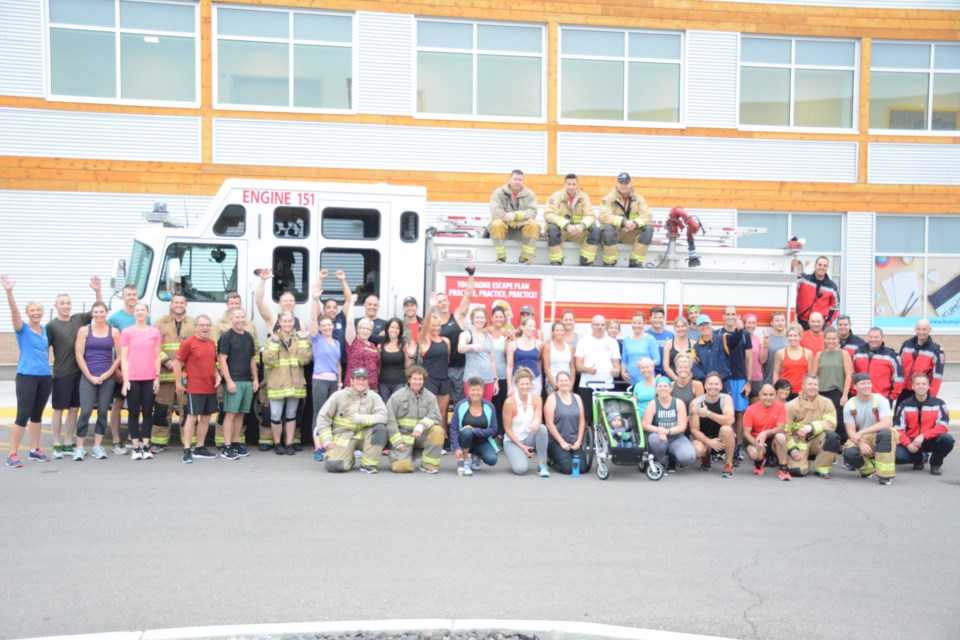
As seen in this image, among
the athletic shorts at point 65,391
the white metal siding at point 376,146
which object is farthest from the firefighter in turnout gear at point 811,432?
the white metal siding at point 376,146

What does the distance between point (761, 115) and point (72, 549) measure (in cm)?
1864

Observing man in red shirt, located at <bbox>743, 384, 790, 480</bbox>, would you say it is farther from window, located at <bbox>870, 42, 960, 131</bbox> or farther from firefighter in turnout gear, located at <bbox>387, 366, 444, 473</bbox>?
window, located at <bbox>870, 42, 960, 131</bbox>

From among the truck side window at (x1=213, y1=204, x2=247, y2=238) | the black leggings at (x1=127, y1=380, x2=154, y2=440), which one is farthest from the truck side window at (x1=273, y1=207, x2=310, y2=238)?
the black leggings at (x1=127, y1=380, x2=154, y2=440)

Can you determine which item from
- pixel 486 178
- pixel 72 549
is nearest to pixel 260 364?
pixel 72 549

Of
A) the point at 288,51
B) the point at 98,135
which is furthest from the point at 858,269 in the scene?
the point at 98,135

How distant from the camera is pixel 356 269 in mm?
12000

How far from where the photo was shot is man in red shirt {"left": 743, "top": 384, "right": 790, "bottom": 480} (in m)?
10.6

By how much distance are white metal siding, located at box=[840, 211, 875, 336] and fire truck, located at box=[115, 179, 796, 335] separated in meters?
9.75

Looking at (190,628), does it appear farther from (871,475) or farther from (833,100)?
(833,100)

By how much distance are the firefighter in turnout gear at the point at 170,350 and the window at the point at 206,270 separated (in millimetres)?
505

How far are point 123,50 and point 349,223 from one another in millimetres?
10169

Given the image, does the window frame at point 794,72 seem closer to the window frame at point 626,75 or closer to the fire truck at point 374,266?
the window frame at point 626,75

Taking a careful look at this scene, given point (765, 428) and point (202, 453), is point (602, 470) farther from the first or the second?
point (202, 453)

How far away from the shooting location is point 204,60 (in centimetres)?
1930
